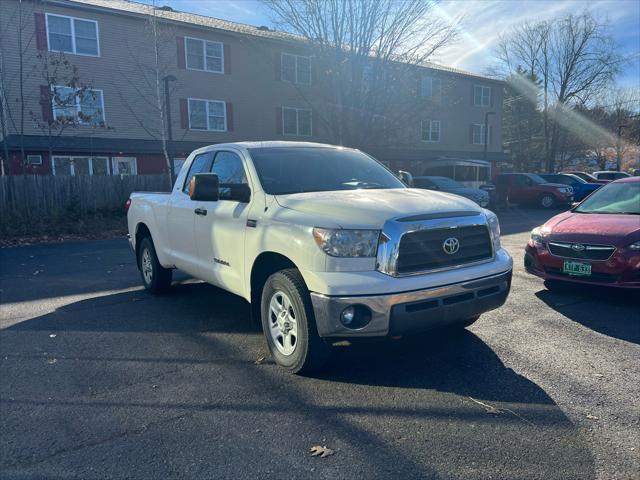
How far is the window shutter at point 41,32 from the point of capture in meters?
19.2

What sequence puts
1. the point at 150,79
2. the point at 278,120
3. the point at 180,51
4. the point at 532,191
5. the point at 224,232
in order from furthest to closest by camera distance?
the point at 278,120
the point at 180,51
the point at 150,79
the point at 532,191
the point at 224,232

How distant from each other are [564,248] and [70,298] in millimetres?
6505

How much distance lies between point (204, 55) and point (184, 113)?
3096 mm

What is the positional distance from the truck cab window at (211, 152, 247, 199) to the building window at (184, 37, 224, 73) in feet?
64.6

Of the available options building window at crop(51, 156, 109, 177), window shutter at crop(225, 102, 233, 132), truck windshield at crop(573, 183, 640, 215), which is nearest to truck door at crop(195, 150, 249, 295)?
truck windshield at crop(573, 183, 640, 215)

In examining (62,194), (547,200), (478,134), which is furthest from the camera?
(478,134)

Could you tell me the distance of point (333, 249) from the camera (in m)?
3.45

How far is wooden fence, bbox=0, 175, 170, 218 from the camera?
14.2 m

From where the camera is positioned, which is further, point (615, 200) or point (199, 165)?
point (615, 200)

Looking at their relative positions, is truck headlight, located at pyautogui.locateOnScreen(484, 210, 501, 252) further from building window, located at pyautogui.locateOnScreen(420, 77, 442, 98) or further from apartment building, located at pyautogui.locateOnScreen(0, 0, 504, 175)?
building window, located at pyautogui.locateOnScreen(420, 77, 442, 98)

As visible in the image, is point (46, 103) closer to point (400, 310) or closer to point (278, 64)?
point (278, 64)

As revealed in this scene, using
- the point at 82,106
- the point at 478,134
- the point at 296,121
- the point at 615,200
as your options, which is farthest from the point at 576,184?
the point at 82,106

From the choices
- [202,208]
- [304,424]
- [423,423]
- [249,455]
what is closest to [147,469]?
[249,455]

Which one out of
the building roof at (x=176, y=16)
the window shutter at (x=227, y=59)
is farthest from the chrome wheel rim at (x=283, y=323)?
the window shutter at (x=227, y=59)
